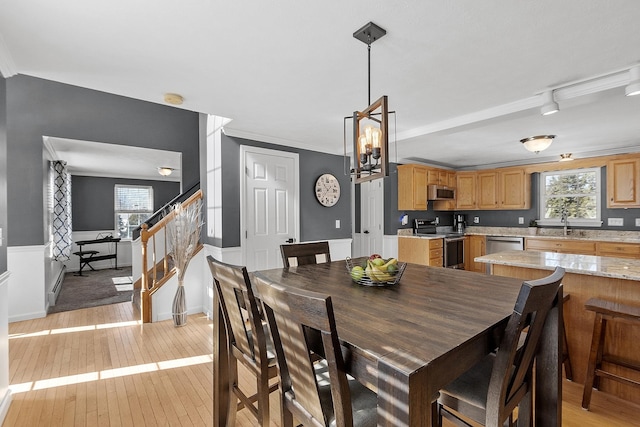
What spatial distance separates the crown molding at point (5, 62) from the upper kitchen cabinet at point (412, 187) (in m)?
4.95

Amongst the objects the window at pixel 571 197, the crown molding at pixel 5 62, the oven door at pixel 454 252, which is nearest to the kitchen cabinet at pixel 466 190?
the oven door at pixel 454 252

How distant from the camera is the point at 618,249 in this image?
4.28 metres

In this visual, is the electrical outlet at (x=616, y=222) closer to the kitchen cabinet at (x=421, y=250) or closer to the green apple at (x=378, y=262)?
the kitchen cabinet at (x=421, y=250)

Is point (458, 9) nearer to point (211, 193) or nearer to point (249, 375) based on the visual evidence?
point (249, 375)

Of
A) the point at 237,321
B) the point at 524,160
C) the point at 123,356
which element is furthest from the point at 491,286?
the point at 524,160

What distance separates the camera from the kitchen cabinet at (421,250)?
5.12 m

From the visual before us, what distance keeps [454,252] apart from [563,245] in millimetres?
1569

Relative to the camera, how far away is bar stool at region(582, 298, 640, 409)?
6.20ft

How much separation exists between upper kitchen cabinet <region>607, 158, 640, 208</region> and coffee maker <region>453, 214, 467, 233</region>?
88.7 inches

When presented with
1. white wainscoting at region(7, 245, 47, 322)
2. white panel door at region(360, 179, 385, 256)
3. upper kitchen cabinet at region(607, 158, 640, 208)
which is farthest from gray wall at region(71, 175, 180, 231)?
upper kitchen cabinet at region(607, 158, 640, 208)

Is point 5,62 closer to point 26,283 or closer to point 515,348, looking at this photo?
point 515,348

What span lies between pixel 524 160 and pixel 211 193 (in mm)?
5460

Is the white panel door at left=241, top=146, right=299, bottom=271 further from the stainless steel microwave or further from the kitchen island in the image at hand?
the stainless steel microwave

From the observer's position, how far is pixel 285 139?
4.09 metres
